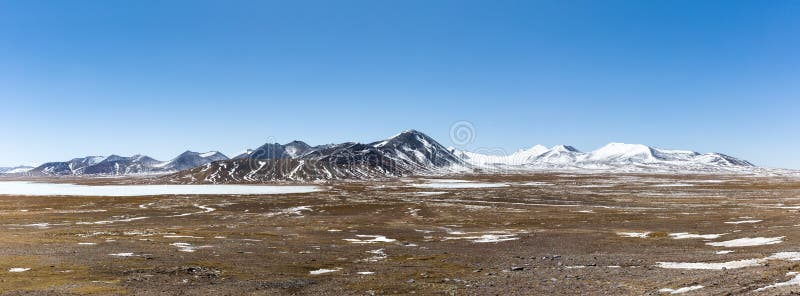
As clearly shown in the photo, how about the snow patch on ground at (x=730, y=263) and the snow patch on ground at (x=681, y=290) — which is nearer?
the snow patch on ground at (x=681, y=290)

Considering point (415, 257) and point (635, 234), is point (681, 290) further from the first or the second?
point (635, 234)

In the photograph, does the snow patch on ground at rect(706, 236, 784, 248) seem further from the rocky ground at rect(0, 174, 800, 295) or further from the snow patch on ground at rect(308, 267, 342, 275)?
the snow patch on ground at rect(308, 267, 342, 275)

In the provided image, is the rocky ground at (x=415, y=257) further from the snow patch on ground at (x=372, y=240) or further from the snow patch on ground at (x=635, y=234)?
the snow patch on ground at (x=372, y=240)

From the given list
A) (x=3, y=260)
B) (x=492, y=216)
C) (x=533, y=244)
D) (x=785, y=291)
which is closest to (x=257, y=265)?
(x=3, y=260)

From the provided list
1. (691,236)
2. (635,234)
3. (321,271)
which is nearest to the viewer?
(321,271)

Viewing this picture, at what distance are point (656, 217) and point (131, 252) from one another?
222 ft

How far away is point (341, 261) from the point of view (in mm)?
37656

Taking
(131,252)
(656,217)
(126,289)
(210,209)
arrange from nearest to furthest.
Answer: (126,289) < (131,252) < (656,217) < (210,209)

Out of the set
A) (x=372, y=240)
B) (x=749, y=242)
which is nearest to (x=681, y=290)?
(x=749, y=242)

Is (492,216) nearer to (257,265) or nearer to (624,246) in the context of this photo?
(624,246)

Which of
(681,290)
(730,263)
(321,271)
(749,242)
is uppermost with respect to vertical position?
(681,290)

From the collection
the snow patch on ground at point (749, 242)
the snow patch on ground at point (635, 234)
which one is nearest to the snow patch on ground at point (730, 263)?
the snow patch on ground at point (749, 242)

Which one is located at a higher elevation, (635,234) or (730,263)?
(730,263)

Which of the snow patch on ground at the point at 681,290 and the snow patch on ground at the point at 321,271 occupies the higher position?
the snow patch on ground at the point at 681,290
